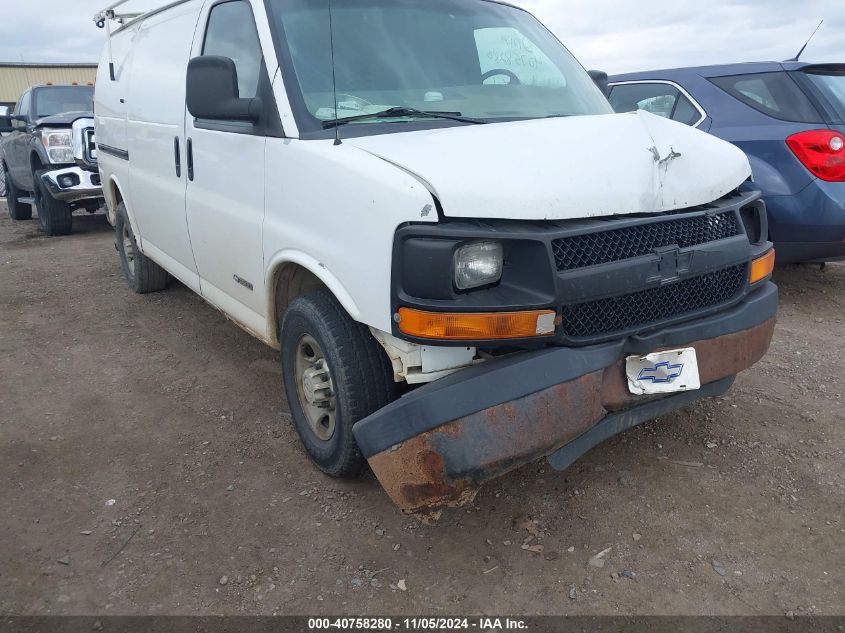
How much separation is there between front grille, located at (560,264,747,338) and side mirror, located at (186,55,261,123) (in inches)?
65.0

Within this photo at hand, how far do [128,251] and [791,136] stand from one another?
5.51 metres

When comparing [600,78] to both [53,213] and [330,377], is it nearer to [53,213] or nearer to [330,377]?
[330,377]

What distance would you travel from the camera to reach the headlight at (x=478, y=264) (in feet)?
7.22

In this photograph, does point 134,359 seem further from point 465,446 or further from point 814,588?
point 814,588

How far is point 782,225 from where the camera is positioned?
4.91m

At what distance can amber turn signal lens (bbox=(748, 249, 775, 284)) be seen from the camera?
111 inches

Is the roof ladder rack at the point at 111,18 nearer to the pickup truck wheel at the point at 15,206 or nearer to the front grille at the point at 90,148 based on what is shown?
the front grille at the point at 90,148

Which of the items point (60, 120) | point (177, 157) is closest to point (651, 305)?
point (177, 157)

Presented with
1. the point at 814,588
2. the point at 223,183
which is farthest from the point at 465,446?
the point at 223,183

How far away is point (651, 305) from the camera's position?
8.10 ft

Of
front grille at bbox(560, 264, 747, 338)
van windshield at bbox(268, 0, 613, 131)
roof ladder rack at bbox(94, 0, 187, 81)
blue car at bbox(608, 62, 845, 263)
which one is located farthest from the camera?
roof ladder rack at bbox(94, 0, 187, 81)

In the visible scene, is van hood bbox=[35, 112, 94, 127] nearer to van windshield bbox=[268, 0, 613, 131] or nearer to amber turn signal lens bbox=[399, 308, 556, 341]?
van windshield bbox=[268, 0, 613, 131]

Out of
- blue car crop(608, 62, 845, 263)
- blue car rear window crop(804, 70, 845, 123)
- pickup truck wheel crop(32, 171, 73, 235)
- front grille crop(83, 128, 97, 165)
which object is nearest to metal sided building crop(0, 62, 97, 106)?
pickup truck wheel crop(32, 171, 73, 235)

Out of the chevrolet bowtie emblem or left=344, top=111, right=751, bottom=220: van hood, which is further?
the chevrolet bowtie emblem
